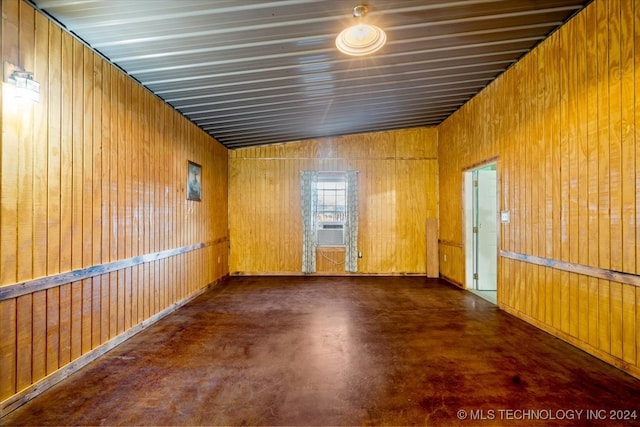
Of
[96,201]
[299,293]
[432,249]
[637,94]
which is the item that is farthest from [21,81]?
[432,249]

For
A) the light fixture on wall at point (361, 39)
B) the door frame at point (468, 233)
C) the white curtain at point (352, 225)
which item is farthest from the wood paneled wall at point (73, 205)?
the door frame at point (468, 233)

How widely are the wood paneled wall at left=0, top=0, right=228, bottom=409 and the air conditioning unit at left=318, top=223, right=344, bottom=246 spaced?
3.14 m

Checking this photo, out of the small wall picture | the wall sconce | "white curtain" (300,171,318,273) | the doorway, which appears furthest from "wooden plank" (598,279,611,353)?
the small wall picture

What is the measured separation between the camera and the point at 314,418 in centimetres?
181

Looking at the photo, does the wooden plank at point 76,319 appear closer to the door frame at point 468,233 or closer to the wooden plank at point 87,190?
the wooden plank at point 87,190

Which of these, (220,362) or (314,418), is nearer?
(314,418)

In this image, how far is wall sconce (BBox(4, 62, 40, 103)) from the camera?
1.90 metres

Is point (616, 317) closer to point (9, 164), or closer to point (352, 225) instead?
point (352, 225)

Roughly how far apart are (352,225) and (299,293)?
2.01 m

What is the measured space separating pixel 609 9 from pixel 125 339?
5.26 meters

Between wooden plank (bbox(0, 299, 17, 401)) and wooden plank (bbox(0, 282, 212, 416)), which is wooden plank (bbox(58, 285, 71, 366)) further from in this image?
wooden plank (bbox(0, 299, 17, 401))

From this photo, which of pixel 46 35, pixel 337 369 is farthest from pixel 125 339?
pixel 46 35

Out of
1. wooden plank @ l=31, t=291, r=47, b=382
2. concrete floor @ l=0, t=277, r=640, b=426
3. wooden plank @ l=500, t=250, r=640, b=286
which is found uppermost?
wooden plank @ l=500, t=250, r=640, b=286

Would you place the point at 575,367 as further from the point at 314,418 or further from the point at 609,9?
the point at 609,9
